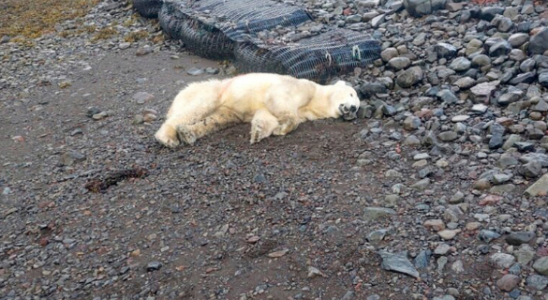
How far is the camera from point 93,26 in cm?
1304

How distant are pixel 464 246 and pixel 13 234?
13.3 feet

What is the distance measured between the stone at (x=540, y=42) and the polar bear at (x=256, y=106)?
216cm

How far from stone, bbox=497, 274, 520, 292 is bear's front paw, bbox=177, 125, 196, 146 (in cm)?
391

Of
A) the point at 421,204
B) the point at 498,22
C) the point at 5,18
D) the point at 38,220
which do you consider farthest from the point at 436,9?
the point at 5,18

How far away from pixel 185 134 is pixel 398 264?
3318mm

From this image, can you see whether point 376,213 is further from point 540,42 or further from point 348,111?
point 540,42

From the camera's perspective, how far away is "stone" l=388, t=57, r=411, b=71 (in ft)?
25.9

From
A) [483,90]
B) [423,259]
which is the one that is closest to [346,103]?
[483,90]

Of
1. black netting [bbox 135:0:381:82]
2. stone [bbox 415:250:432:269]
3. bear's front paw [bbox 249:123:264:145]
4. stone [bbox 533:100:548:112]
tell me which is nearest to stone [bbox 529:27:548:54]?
stone [bbox 533:100:548:112]

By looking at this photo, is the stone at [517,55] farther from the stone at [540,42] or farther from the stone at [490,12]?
the stone at [490,12]

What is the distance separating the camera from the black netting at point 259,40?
831 cm

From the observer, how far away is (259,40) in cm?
921

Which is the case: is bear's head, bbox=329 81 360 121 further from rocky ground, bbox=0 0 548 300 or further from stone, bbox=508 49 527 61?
stone, bbox=508 49 527 61

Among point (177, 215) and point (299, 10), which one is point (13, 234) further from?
point (299, 10)
